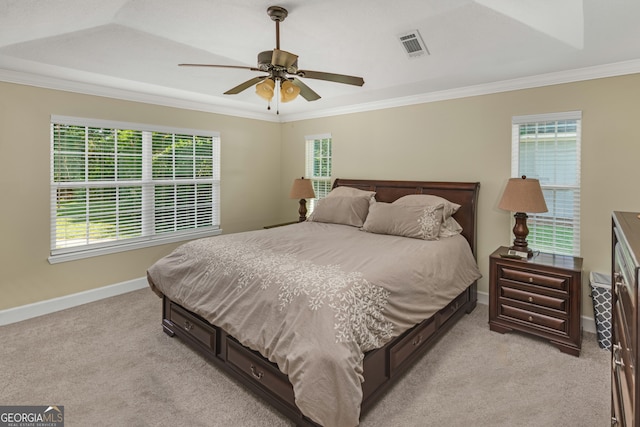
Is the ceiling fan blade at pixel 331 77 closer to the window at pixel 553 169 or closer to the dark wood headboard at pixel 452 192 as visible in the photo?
the dark wood headboard at pixel 452 192

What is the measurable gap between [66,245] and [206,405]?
108 inches

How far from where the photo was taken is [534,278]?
9.50 feet

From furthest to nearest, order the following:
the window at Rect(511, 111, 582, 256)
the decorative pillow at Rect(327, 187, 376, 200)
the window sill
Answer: the decorative pillow at Rect(327, 187, 376, 200) < the window sill < the window at Rect(511, 111, 582, 256)

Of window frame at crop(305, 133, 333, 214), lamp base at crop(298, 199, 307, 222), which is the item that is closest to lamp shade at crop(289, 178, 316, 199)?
lamp base at crop(298, 199, 307, 222)

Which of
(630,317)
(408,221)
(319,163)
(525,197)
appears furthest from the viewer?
(319,163)

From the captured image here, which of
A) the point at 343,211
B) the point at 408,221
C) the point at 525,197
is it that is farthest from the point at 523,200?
the point at 343,211

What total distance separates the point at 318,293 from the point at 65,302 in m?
3.33

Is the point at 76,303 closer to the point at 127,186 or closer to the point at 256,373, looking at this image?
the point at 127,186

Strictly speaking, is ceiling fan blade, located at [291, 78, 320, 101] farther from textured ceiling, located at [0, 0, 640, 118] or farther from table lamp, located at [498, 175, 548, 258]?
table lamp, located at [498, 175, 548, 258]

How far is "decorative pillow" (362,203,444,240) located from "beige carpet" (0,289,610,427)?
0.98 meters

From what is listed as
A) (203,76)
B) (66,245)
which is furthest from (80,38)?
(66,245)

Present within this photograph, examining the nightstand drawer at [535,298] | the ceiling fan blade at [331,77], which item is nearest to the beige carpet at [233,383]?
the nightstand drawer at [535,298]

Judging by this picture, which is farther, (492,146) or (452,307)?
(492,146)

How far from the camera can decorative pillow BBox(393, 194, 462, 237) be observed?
Result: 11.5ft
